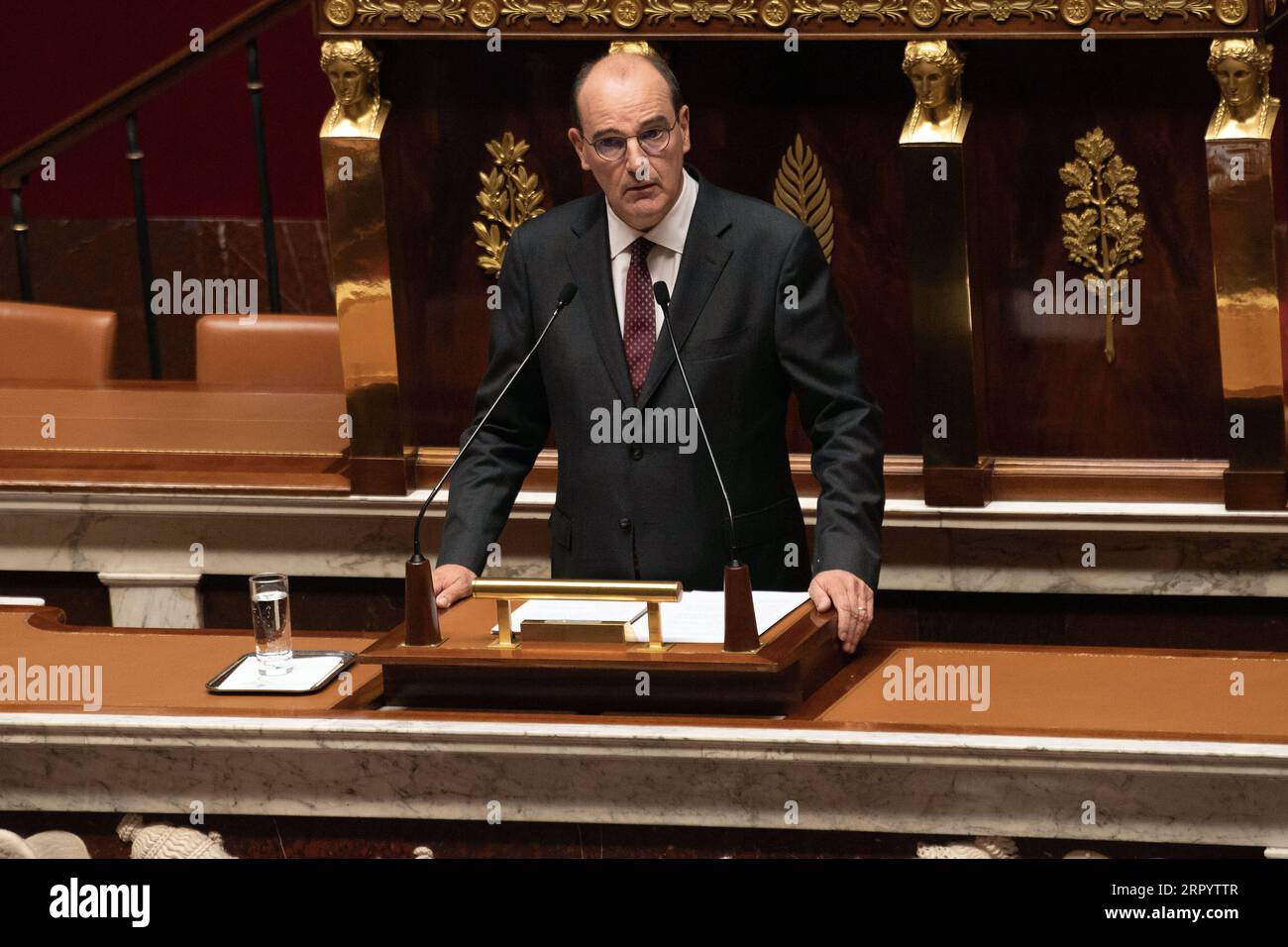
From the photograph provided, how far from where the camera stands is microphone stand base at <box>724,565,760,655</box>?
Result: 226cm

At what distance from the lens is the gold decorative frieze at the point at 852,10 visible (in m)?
3.62

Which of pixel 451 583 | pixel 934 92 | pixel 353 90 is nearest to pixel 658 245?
pixel 451 583

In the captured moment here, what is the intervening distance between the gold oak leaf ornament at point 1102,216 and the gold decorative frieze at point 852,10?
0.41 m

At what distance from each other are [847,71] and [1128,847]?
77.9 inches

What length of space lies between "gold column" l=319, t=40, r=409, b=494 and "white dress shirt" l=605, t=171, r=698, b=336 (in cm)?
115

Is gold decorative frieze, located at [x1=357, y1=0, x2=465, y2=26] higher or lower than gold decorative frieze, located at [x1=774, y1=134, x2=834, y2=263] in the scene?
higher

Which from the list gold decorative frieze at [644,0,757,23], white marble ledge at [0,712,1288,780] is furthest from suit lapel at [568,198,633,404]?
gold decorative frieze at [644,0,757,23]

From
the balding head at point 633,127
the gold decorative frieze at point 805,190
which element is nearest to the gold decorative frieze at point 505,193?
the gold decorative frieze at point 805,190

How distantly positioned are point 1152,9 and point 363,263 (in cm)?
150

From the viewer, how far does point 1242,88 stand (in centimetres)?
348

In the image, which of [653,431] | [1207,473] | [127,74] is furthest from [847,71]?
[127,74]

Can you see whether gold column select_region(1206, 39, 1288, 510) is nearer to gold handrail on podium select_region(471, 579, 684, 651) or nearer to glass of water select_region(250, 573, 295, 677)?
gold handrail on podium select_region(471, 579, 684, 651)

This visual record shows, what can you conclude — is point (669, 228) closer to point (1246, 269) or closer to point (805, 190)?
point (805, 190)

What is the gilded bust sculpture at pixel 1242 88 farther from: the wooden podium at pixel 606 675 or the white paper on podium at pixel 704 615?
the wooden podium at pixel 606 675
